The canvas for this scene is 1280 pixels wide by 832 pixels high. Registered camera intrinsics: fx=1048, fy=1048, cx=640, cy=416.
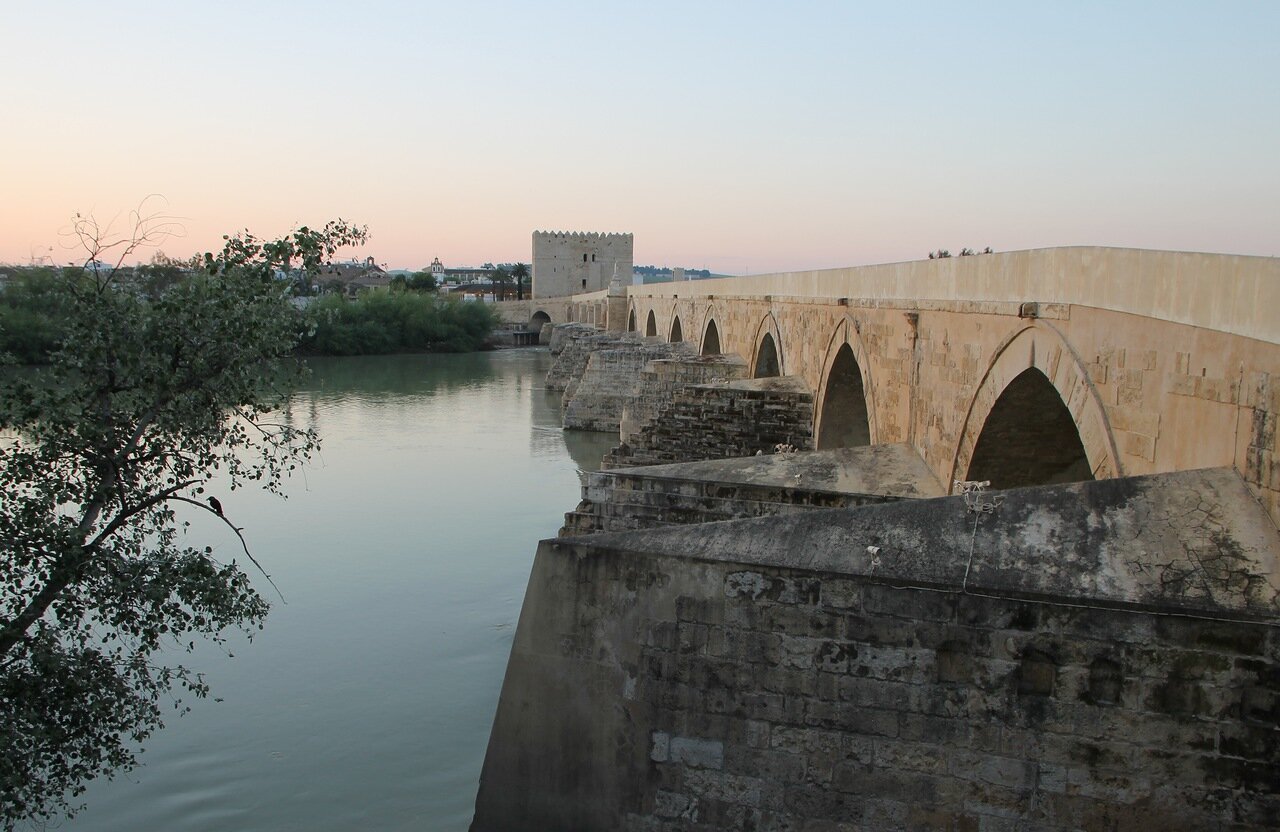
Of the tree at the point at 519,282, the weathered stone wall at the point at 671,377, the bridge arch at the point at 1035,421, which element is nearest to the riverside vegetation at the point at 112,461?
the bridge arch at the point at 1035,421

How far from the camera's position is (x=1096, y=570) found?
2.81m

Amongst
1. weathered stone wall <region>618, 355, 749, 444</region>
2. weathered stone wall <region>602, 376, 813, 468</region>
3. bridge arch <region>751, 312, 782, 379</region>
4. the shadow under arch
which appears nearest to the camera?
weathered stone wall <region>602, 376, 813, 468</region>

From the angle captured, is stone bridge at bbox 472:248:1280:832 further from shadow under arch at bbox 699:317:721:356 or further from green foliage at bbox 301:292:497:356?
green foliage at bbox 301:292:497:356

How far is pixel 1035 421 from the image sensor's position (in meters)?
4.78

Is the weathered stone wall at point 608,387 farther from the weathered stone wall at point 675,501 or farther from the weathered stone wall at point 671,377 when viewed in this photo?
the weathered stone wall at point 675,501

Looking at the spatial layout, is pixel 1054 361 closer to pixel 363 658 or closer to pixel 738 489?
pixel 738 489

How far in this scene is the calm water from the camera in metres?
4.80

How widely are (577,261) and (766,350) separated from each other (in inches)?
1189

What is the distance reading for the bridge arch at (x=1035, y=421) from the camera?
3.71 m

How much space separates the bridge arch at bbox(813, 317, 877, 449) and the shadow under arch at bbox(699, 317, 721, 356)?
6.36 m

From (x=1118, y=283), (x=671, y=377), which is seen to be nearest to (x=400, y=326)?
(x=671, y=377)

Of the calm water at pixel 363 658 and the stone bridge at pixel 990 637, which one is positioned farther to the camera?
the calm water at pixel 363 658

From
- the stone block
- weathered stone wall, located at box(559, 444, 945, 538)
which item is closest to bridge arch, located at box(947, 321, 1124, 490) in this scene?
weathered stone wall, located at box(559, 444, 945, 538)

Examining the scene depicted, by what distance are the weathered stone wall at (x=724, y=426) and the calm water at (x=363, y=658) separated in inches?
56.5
